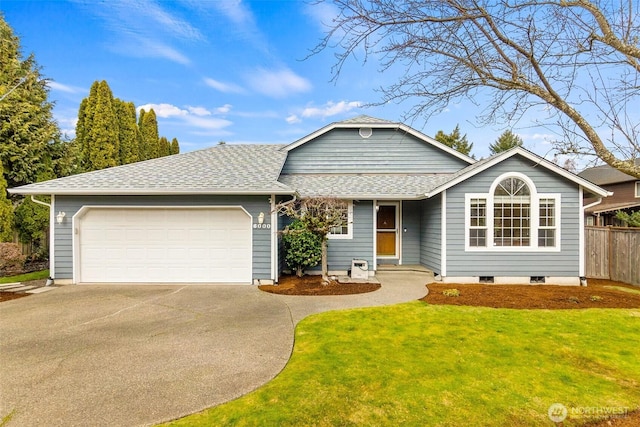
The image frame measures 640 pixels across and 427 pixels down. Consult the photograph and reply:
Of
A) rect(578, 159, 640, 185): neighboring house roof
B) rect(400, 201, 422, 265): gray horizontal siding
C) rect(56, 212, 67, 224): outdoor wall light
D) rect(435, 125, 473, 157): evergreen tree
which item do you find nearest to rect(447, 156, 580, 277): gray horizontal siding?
rect(400, 201, 422, 265): gray horizontal siding

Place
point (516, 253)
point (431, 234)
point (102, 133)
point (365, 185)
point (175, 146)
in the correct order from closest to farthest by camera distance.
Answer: point (516, 253), point (431, 234), point (365, 185), point (102, 133), point (175, 146)

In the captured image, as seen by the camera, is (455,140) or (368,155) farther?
(455,140)

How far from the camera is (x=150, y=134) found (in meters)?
21.0

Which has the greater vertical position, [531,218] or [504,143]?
[504,143]

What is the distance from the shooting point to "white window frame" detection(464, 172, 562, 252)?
30.2ft

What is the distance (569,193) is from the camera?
30.4 ft

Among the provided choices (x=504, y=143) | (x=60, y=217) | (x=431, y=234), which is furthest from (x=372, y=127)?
(x=504, y=143)

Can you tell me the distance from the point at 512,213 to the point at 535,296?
2.57 metres

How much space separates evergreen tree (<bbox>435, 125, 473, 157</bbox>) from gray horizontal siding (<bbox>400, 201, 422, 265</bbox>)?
64.6 ft

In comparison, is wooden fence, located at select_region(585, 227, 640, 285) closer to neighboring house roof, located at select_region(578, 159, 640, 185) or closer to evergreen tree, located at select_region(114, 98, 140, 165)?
neighboring house roof, located at select_region(578, 159, 640, 185)

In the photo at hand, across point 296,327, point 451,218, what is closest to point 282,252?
point 296,327

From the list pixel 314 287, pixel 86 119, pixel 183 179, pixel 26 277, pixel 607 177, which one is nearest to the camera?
pixel 314 287

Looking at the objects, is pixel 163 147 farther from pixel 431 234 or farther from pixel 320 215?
pixel 431 234

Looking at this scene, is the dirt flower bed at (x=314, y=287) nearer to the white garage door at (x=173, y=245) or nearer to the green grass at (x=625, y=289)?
the white garage door at (x=173, y=245)
